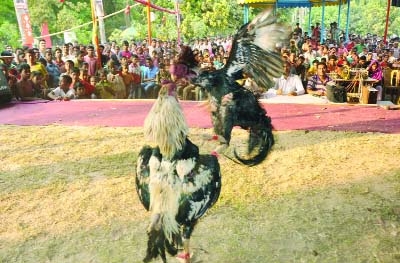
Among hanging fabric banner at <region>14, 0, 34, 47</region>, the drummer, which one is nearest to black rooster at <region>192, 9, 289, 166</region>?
the drummer

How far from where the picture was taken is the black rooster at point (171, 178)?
8.57ft

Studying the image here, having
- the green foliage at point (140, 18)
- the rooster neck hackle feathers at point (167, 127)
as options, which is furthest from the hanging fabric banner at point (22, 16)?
the rooster neck hackle feathers at point (167, 127)

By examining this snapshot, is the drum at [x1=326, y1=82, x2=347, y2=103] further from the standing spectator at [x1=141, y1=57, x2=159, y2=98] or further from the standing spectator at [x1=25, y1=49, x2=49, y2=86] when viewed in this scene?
the standing spectator at [x1=25, y1=49, x2=49, y2=86]

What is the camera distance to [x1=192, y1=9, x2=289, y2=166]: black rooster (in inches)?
147

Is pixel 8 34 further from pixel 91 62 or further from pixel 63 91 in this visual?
pixel 63 91

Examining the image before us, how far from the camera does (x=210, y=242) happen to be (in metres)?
3.44

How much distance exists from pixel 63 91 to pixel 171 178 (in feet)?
24.6

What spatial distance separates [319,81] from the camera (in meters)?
9.23

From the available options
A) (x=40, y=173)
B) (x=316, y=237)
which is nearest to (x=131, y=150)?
(x=40, y=173)

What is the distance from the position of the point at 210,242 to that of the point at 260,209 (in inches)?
31.6

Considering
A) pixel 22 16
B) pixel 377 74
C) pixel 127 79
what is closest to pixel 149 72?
pixel 127 79

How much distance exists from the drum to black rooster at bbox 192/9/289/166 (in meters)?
4.85

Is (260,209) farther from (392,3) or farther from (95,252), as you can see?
(392,3)

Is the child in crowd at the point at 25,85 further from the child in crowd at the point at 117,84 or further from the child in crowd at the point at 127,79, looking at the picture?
the child in crowd at the point at 127,79
